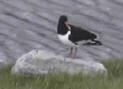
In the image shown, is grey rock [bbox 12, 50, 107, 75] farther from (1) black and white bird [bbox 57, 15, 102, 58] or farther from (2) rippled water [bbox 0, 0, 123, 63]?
(2) rippled water [bbox 0, 0, 123, 63]

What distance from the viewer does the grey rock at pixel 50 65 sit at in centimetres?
826

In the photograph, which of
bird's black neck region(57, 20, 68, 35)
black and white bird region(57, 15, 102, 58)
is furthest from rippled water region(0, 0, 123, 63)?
bird's black neck region(57, 20, 68, 35)

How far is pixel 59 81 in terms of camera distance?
7727 millimetres

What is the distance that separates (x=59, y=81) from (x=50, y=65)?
66 centimetres

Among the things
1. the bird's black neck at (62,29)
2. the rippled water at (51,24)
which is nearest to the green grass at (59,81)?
the bird's black neck at (62,29)

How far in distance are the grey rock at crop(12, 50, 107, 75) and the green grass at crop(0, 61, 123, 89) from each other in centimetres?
16

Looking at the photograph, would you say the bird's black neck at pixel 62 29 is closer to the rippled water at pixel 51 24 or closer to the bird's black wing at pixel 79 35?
the bird's black wing at pixel 79 35

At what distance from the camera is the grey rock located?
8.26m

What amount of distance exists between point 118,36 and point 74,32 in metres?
4.01

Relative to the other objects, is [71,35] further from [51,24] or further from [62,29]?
[51,24]

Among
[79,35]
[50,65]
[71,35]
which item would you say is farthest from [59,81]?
[79,35]

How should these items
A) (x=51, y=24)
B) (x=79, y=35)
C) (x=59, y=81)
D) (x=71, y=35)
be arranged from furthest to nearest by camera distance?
(x=51, y=24), (x=79, y=35), (x=71, y=35), (x=59, y=81)

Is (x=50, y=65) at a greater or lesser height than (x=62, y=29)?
lesser

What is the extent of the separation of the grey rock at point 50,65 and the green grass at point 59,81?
16 centimetres
